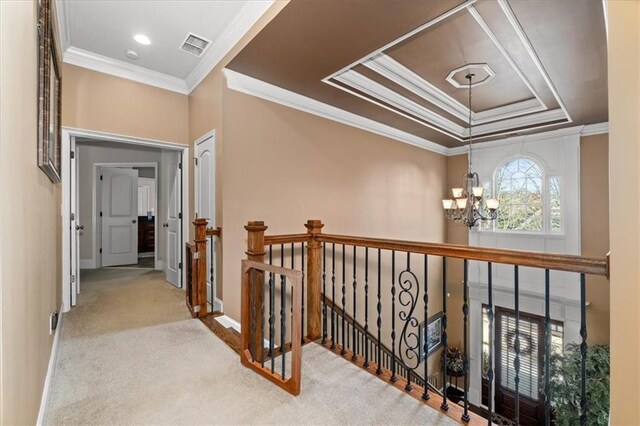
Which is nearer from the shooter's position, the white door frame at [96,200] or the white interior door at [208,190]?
the white interior door at [208,190]

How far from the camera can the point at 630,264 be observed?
921 mm

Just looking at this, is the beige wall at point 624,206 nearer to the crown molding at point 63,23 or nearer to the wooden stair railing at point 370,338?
the wooden stair railing at point 370,338

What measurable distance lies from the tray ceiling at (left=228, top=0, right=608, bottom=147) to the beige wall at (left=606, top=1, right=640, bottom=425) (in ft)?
4.57

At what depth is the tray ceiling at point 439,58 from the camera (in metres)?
2.20

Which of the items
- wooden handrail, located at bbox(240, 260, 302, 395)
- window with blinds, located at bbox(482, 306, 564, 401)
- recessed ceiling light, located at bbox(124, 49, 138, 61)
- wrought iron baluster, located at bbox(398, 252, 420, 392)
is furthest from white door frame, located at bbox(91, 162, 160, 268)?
window with blinds, located at bbox(482, 306, 564, 401)

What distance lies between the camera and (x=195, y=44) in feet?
9.63

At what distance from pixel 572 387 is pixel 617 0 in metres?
3.37

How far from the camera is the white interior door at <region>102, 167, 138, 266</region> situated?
5.73m

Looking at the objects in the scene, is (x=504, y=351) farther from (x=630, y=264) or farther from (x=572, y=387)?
(x=630, y=264)

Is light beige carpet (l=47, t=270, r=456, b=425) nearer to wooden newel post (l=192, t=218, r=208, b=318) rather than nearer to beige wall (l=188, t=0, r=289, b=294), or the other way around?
wooden newel post (l=192, t=218, r=208, b=318)

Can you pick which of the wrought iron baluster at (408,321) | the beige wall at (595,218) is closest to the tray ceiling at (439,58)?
the beige wall at (595,218)

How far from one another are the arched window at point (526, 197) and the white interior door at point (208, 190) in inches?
215

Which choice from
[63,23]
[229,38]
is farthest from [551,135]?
[63,23]

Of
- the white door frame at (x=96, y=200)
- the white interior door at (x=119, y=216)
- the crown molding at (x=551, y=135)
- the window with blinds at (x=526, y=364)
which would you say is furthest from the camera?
the white interior door at (x=119, y=216)
